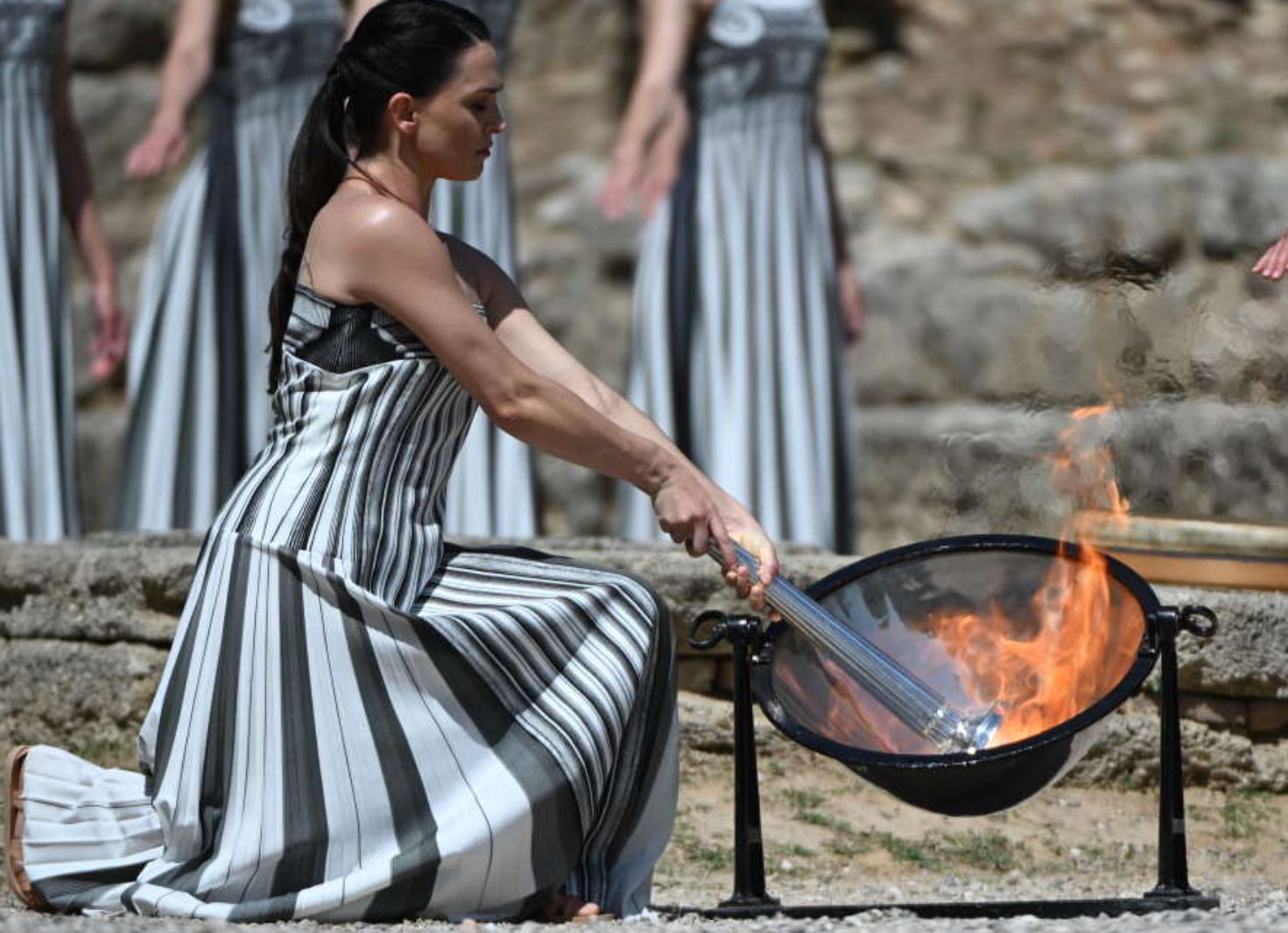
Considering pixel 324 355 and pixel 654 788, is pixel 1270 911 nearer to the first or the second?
pixel 654 788

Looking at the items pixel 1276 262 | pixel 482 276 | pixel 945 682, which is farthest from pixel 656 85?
pixel 945 682

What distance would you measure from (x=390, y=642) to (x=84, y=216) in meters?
4.40

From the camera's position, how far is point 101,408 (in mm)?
10469

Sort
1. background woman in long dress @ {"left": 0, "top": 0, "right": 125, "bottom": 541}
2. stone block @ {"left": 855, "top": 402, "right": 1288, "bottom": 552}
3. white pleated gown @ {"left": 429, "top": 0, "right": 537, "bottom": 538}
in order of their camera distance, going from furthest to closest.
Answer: background woman in long dress @ {"left": 0, "top": 0, "right": 125, "bottom": 541}
white pleated gown @ {"left": 429, "top": 0, "right": 537, "bottom": 538}
stone block @ {"left": 855, "top": 402, "right": 1288, "bottom": 552}

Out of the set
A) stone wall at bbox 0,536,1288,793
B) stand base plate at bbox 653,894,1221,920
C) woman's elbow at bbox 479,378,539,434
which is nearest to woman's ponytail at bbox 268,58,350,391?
woman's elbow at bbox 479,378,539,434

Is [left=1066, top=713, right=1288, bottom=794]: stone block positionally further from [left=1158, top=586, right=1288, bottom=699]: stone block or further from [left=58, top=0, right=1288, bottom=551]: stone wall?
[left=58, top=0, right=1288, bottom=551]: stone wall

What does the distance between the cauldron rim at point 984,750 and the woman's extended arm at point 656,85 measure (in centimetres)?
362

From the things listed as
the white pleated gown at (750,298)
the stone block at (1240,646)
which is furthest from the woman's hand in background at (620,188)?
the stone block at (1240,646)

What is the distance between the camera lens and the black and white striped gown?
3.44 m

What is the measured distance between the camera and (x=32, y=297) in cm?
729

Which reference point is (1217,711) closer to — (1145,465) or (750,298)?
(1145,465)

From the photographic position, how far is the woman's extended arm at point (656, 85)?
24.0 feet

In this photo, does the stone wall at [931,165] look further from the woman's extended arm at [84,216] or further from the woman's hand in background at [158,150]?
the woman's hand in background at [158,150]

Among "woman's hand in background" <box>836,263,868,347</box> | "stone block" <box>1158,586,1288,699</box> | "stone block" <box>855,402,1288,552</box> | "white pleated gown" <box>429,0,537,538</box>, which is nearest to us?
"stone block" <box>1158,586,1288,699</box>
